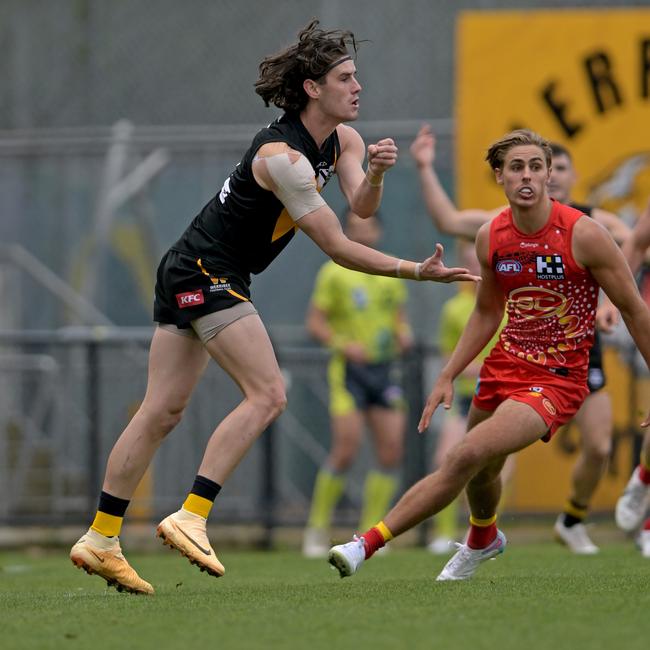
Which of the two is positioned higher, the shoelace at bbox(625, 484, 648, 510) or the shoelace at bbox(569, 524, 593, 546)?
the shoelace at bbox(625, 484, 648, 510)

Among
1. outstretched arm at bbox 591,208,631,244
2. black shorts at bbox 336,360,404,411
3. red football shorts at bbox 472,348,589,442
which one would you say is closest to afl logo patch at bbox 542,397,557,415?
red football shorts at bbox 472,348,589,442

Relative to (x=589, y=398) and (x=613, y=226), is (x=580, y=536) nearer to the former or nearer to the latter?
(x=589, y=398)

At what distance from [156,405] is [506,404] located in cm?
143

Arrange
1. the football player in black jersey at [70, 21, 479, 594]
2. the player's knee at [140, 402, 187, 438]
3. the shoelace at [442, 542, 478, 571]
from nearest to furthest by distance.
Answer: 1. the football player in black jersey at [70, 21, 479, 594]
2. the player's knee at [140, 402, 187, 438]
3. the shoelace at [442, 542, 478, 571]

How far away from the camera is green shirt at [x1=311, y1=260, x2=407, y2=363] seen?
36.9 feet

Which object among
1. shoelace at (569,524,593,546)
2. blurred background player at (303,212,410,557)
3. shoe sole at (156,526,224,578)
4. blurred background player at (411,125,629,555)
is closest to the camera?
shoe sole at (156,526,224,578)

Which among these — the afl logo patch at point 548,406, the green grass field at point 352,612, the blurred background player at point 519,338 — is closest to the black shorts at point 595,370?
the green grass field at point 352,612

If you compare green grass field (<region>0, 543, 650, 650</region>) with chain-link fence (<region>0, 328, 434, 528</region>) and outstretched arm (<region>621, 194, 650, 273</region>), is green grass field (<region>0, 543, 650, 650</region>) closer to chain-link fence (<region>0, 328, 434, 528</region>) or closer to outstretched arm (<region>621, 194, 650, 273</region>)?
outstretched arm (<region>621, 194, 650, 273</region>)

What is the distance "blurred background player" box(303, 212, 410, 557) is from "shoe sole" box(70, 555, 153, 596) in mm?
4263

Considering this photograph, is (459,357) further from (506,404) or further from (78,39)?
(78,39)

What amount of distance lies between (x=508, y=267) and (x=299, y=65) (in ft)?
3.96

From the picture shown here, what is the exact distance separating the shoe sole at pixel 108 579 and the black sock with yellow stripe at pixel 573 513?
10.7 feet

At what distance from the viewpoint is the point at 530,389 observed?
6340 millimetres

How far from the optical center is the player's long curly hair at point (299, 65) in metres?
6.39
